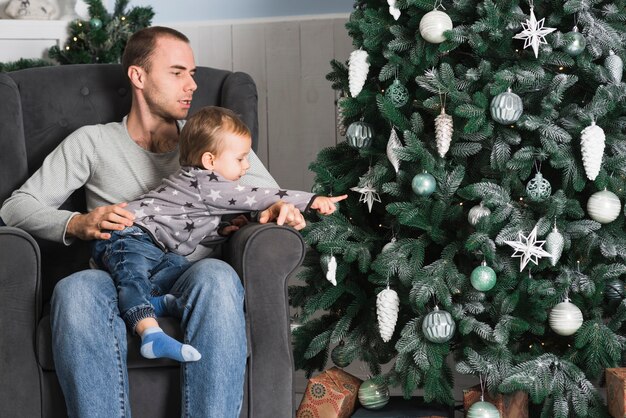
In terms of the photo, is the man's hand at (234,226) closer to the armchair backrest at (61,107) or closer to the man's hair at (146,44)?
the armchair backrest at (61,107)

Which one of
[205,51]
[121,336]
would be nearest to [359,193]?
[121,336]

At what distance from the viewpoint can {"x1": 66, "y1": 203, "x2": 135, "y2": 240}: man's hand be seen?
2.15 meters

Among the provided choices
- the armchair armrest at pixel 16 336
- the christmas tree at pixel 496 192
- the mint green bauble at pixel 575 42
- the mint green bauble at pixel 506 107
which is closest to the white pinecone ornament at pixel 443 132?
the christmas tree at pixel 496 192

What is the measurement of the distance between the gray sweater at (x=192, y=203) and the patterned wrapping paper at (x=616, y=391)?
2.82 feet

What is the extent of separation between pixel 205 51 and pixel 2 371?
1.87 metres

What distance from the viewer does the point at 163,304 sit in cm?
208

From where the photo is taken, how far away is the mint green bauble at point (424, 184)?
7.41 feet

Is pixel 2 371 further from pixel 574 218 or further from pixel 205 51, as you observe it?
pixel 205 51

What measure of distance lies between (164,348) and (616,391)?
1.11 m

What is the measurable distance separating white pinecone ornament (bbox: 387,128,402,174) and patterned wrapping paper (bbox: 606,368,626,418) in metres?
0.74

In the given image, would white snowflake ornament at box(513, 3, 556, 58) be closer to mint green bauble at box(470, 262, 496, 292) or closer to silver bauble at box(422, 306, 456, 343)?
mint green bauble at box(470, 262, 496, 292)

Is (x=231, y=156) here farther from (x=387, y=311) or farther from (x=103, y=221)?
(x=387, y=311)

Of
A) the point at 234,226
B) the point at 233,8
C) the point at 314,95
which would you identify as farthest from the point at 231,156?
the point at 233,8

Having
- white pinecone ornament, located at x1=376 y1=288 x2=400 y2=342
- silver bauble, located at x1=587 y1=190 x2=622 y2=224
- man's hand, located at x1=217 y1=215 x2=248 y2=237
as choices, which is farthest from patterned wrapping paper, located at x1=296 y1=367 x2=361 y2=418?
silver bauble, located at x1=587 y1=190 x2=622 y2=224
